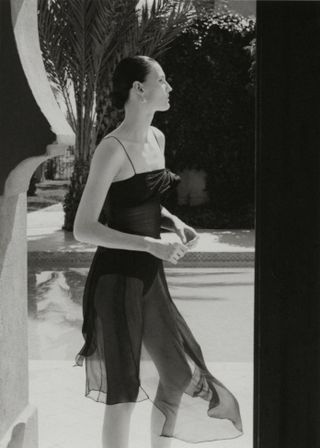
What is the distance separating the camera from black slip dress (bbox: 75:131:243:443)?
213 cm

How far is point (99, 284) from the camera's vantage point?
84.2 inches

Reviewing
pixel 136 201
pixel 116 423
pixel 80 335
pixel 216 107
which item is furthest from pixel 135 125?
Result: pixel 216 107

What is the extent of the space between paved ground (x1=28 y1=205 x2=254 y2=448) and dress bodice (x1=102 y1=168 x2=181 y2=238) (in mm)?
964

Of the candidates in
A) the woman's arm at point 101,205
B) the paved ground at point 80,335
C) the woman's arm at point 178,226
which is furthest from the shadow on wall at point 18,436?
the paved ground at point 80,335

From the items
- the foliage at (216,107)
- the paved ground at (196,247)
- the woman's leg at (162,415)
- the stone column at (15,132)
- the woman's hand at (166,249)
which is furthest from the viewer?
the foliage at (216,107)

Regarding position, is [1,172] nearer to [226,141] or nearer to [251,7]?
[251,7]

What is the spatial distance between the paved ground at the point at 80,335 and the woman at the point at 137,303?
1.71 ft

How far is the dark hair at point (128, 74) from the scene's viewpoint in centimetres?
215

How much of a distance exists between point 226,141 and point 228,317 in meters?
5.58

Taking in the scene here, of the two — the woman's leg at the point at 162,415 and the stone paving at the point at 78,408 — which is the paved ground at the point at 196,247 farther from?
the woman's leg at the point at 162,415

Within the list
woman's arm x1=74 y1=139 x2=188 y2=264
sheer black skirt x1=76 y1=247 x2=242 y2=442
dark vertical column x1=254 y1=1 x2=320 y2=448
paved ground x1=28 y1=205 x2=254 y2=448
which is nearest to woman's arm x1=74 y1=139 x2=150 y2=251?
woman's arm x1=74 y1=139 x2=188 y2=264

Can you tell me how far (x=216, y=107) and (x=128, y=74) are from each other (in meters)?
9.42

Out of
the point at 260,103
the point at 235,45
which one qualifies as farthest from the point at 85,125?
the point at 235,45

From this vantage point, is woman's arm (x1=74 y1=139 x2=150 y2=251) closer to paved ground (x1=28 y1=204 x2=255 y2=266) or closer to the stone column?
the stone column
